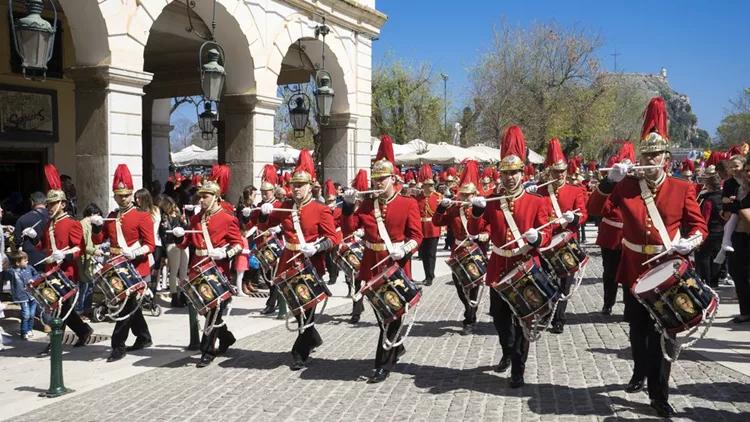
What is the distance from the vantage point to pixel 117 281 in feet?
25.2

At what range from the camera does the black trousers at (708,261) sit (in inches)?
449

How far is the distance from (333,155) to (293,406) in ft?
43.0

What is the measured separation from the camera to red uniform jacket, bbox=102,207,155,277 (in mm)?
7988

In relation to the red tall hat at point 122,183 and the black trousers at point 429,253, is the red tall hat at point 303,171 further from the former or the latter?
the black trousers at point 429,253

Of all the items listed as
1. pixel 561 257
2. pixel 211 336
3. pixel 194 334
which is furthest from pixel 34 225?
pixel 561 257

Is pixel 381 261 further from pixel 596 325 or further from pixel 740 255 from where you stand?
pixel 740 255

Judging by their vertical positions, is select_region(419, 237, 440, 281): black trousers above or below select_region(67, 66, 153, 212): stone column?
below

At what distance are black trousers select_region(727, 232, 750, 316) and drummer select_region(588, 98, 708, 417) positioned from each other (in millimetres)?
3545

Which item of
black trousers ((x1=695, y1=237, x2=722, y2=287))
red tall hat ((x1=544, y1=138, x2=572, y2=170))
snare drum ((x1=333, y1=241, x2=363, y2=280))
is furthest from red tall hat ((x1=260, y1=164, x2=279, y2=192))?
black trousers ((x1=695, y1=237, x2=722, y2=287))

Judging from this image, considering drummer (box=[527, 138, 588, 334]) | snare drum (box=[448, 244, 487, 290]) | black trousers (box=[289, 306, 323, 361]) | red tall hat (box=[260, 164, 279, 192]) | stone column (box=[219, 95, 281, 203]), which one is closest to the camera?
black trousers (box=[289, 306, 323, 361])

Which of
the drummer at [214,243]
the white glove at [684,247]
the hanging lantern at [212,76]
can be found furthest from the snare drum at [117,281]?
the white glove at [684,247]

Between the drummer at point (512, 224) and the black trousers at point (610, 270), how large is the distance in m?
2.85

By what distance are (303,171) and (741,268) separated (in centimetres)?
550

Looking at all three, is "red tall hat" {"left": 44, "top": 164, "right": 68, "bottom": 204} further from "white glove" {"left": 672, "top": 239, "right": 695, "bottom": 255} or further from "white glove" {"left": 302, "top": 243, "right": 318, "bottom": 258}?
"white glove" {"left": 672, "top": 239, "right": 695, "bottom": 255}
